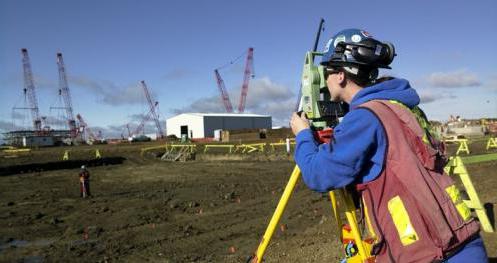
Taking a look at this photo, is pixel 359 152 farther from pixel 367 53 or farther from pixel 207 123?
pixel 207 123

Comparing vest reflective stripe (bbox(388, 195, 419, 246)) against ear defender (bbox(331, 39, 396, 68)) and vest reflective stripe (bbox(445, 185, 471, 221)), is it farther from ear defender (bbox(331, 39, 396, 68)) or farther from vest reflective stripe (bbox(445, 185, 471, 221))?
ear defender (bbox(331, 39, 396, 68))

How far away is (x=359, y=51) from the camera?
6.92ft

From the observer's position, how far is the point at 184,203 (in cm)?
1421

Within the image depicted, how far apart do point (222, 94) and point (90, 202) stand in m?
101

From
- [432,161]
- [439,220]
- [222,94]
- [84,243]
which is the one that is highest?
[222,94]

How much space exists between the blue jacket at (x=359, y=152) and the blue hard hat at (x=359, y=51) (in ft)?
0.38

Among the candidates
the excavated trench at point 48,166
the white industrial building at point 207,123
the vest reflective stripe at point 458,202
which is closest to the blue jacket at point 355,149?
the vest reflective stripe at point 458,202

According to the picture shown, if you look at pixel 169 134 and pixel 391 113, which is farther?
pixel 169 134

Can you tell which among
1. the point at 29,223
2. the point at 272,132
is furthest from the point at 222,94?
the point at 29,223

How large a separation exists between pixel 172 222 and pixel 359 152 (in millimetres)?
9914

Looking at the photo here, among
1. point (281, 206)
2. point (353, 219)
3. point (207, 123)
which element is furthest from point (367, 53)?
point (207, 123)

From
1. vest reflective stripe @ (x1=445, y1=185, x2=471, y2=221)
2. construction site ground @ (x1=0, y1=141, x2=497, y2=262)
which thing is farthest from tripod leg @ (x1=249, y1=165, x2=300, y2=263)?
construction site ground @ (x1=0, y1=141, x2=497, y2=262)

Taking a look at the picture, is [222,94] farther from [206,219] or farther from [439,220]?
[439,220]

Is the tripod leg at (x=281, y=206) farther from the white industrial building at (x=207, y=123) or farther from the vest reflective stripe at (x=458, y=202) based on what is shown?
the white industrial building at (x=207, y=123)
